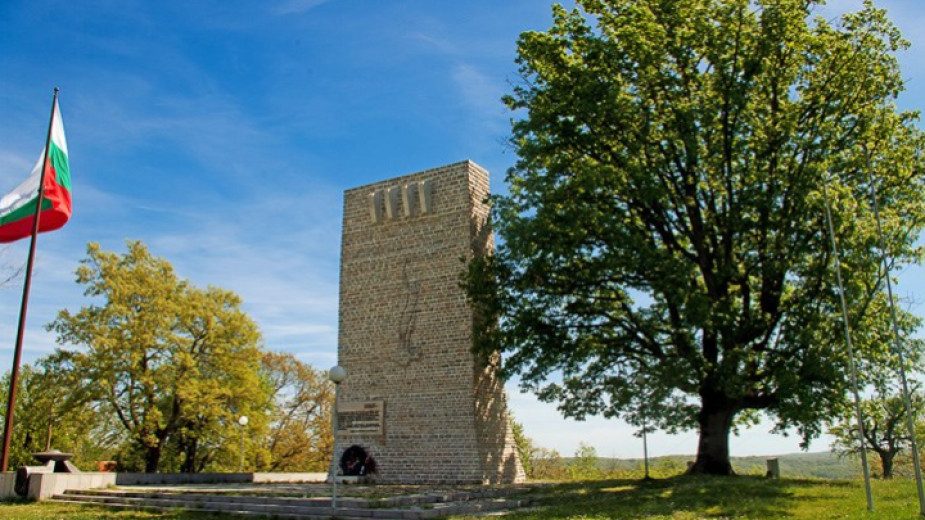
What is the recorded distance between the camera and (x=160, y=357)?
29234mm

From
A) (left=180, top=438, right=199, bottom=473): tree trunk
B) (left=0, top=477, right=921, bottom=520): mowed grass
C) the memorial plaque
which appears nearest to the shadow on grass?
(left=0, top=477, right=921, bottom=520): mowed grass

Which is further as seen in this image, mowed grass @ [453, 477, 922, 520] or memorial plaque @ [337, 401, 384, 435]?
memorial plaque @ [337, 401, 384, 435]

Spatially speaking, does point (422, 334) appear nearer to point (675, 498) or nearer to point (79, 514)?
point (675, 498)

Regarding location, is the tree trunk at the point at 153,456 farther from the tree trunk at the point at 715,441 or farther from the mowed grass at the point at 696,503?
the tree trunk at the point at 715,441

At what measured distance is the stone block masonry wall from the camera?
19281 millimetres

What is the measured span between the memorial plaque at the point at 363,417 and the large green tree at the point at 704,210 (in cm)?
396

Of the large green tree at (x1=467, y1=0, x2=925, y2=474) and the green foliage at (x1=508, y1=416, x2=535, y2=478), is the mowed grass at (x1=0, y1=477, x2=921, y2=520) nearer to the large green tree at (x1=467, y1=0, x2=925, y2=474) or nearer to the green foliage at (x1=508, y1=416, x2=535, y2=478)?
the large green tree at (x1=467, y1=0, x2=925, y2=474)

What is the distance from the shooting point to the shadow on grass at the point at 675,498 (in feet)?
39.1

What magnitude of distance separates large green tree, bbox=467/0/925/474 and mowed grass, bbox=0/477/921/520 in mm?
2137

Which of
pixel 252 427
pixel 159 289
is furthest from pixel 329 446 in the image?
pixel 159 289

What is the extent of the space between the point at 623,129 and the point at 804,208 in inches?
183

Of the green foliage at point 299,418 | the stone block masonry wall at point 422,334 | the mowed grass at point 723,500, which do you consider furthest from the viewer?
the green foliage at point 299,418

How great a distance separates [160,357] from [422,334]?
46.7ft

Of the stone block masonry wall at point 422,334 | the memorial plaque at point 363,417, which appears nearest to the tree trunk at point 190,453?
the stone block masonry wall at point 422,334
